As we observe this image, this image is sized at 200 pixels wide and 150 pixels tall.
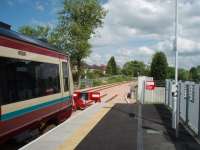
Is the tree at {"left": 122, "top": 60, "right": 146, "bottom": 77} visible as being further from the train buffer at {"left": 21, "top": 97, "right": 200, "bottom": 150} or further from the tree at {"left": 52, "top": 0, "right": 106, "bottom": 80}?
the train buffer at {"left": 21, "top": 97, "right": 200, "bottom": 150}

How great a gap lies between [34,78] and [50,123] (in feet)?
9.86

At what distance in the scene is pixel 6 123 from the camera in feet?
27.9

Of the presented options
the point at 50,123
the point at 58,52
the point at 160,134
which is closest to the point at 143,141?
the point at 160,134

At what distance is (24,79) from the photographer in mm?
9727

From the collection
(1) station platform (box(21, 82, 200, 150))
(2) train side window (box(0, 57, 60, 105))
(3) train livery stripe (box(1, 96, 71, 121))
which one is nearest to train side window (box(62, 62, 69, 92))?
(3) train livery stripe (box(1, 96, 71, 121))

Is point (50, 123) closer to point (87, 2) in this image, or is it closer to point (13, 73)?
point (13, 73)

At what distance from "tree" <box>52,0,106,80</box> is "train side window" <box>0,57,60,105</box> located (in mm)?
44033

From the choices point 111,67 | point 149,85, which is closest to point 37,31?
point 149,85

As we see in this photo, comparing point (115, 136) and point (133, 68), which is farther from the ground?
point (133, 68)

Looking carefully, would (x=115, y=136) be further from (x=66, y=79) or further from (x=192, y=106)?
(x=66, y=79)

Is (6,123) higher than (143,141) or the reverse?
higher

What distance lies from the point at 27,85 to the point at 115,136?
2.96 metres

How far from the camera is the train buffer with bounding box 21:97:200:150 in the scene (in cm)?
951

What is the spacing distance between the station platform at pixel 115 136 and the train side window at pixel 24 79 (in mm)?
1251
